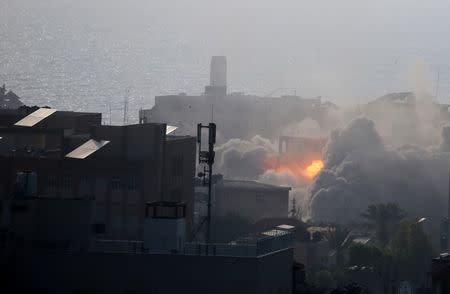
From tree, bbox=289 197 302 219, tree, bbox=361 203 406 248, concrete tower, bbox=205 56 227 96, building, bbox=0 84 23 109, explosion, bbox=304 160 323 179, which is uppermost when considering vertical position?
concrete tower, bbox=205 56 227 96

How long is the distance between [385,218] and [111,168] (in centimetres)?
3426

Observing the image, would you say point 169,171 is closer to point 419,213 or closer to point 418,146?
point 419,213

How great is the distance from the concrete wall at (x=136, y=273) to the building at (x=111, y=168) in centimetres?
1650

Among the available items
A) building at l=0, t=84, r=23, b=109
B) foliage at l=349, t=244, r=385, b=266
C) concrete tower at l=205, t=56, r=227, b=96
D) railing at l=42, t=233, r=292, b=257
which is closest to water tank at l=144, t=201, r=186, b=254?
railing at l=42, t=233, r=292, b=257

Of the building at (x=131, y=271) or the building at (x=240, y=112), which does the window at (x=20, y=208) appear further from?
the building at (x=240, y=112)

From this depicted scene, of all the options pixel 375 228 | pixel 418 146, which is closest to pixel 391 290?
pixel 375 228

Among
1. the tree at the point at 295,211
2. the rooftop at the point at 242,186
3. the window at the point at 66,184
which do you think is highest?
the rooftop at the point at 242,186

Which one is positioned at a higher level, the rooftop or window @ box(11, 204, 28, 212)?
the rooftop

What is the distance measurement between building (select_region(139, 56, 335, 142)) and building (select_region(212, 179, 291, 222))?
59134 mm

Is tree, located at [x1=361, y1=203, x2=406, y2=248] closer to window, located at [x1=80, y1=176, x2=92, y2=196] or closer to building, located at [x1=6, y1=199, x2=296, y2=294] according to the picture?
window, located at [x1=80, y1=176, x2=92, y2=196]

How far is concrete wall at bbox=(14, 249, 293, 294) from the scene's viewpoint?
108 ft

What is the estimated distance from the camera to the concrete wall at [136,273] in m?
33.0

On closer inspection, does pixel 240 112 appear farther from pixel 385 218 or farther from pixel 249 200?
pixel 385 218

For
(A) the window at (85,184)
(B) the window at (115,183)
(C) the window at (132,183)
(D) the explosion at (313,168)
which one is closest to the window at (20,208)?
(A) the window at (85,184)
